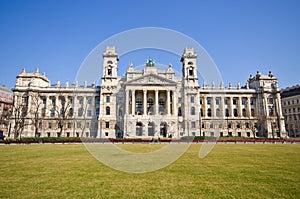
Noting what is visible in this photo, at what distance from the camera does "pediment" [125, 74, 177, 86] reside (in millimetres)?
65750

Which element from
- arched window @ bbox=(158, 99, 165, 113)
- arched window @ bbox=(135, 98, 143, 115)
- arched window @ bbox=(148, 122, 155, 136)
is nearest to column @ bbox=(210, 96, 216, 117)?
arched window @ bbox=(158, 99, 165, 113)

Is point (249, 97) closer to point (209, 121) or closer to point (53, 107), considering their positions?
point (209, 121)

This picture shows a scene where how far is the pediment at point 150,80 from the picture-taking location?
65.8 m

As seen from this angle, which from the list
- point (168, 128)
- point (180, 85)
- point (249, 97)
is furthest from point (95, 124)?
point (249, 97)

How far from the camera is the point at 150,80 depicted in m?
66.0

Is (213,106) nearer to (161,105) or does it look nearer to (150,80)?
(161,105)

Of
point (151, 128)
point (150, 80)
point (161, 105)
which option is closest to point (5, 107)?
point (150, 80)

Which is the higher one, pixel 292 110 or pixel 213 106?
pixel 213 106

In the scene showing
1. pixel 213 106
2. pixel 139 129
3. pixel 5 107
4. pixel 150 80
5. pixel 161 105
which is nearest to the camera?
pixel 139 129

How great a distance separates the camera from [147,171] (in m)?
12.5

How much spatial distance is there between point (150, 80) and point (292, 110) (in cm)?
6299

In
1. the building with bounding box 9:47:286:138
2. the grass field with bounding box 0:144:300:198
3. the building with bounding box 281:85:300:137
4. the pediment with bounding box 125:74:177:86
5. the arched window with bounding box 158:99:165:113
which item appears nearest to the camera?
the grass field with bounding box 0:144:300:198

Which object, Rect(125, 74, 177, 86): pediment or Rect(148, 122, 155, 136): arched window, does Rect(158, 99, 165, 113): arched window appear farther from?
Rect(125, 74, 177, 86): pediment

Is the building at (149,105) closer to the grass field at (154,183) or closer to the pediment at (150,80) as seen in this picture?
the pediment at (150,80)
